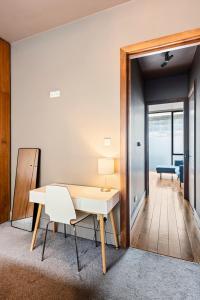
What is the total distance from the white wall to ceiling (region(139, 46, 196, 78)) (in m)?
1.34

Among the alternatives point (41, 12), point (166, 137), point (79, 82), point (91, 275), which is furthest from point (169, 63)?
point (166, 137)

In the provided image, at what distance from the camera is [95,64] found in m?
2.35

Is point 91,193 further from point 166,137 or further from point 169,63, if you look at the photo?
point 166,137

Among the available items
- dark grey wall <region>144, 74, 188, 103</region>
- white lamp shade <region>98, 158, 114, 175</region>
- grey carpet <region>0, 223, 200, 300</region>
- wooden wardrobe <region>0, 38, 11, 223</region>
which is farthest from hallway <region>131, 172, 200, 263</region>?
dark grey wall <region>144, 74, 188, 103</region>

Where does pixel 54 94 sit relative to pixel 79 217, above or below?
above

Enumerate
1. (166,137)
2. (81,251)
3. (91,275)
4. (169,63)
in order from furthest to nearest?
(166,137) → (169,63) → (81,251) → (91,275)

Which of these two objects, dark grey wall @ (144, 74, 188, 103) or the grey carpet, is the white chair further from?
dark grey wall @ (144, 74, 188, 103)

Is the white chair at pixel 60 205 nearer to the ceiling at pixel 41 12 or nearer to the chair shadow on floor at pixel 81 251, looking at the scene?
the chair shadow on floor at pixel 81 251

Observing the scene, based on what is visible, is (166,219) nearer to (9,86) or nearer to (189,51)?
(189,51)

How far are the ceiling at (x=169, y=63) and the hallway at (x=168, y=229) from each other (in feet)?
9.66

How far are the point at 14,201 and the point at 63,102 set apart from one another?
182cm

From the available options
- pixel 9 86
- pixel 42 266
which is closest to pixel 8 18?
pixel 9 86

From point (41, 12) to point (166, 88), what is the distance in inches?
125

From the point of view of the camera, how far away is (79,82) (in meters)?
2.47
